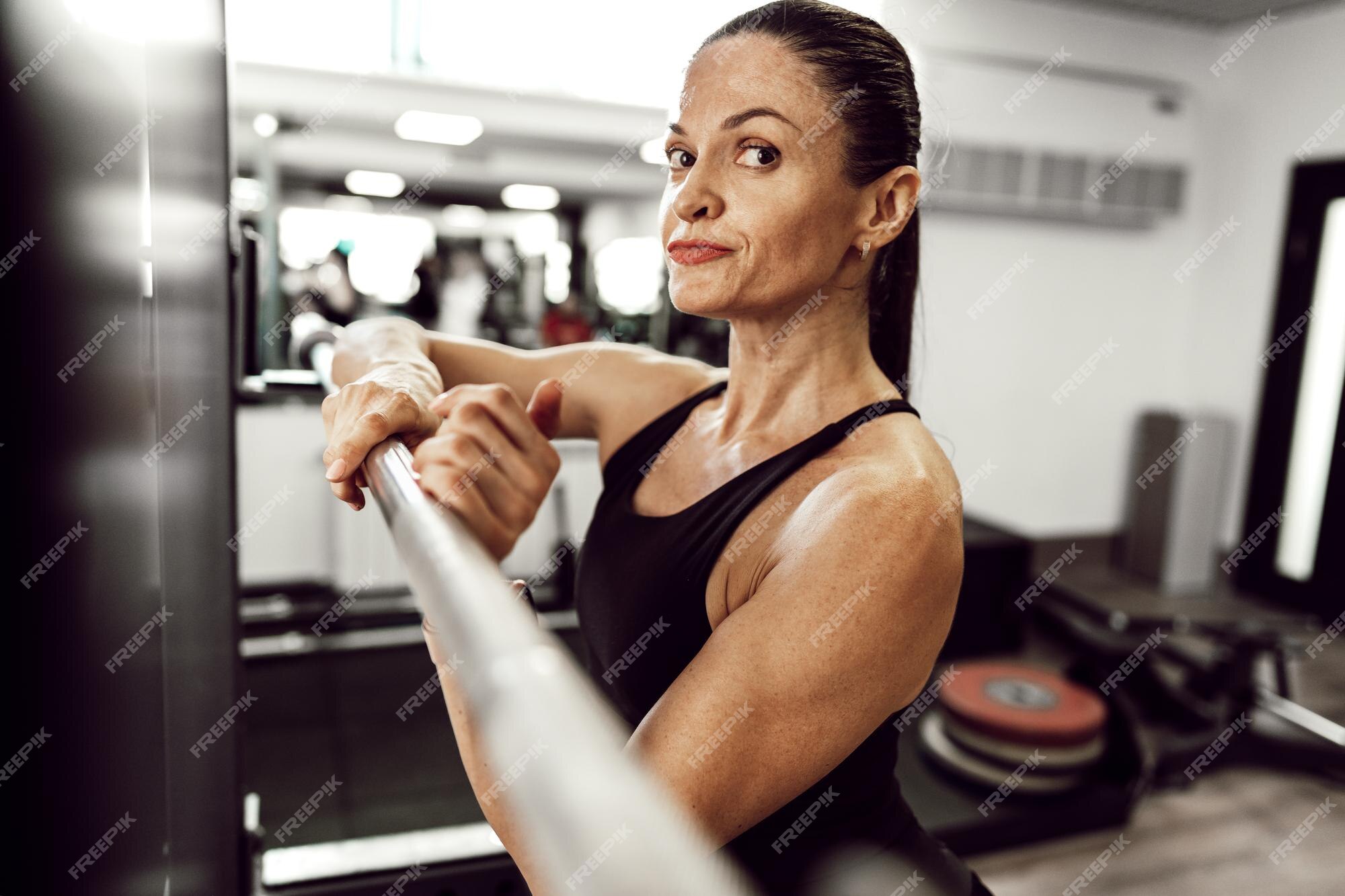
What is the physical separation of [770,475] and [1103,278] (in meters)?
5.12

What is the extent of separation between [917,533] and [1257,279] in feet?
18.1

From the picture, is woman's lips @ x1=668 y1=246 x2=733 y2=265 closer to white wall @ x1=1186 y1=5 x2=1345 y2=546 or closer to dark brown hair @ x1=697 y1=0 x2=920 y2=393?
dark brown hair @ x1=697 y1=0 x2=920 y2=393

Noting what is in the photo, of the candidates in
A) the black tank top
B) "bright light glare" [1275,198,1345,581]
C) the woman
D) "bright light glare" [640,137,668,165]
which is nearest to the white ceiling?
"bright light glare" [1275,198,1345,581]

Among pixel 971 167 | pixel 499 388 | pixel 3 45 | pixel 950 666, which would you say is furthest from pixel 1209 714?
pixel 3 45

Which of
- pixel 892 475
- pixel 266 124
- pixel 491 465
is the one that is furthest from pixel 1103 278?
pixel 491 465

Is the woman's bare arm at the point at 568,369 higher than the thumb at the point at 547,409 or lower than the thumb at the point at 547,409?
lower

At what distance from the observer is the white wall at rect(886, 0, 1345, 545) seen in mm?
4898

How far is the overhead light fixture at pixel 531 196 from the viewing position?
4797 mm

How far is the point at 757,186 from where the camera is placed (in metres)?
0.99

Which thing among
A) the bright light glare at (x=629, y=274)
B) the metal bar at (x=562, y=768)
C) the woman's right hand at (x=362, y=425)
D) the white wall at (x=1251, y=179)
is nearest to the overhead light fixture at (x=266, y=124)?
the bright light glare at (x=629, y=274)

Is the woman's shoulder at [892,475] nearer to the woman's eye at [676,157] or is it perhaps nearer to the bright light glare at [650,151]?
the woman's eye at [676,157]

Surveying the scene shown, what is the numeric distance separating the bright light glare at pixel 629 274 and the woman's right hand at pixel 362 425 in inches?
165

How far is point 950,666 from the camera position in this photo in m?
3.73

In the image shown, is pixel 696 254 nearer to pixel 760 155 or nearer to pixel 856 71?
pixel 760 155
